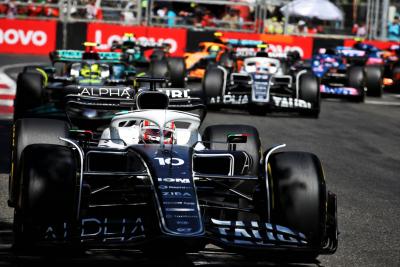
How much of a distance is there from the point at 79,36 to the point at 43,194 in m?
24.8

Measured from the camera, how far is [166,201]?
712cm

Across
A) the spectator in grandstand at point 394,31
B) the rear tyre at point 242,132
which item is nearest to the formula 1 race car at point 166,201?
the rear tyre at point 242,132

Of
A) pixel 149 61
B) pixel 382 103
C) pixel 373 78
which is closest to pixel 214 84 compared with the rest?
pixel 149 61

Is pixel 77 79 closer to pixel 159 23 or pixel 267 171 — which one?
pixel 267 171

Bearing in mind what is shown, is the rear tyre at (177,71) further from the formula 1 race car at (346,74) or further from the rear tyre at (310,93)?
the rear tyre at (310,93)

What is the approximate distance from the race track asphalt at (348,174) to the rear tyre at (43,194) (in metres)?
0.27

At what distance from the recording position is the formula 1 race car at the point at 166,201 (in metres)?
6.88

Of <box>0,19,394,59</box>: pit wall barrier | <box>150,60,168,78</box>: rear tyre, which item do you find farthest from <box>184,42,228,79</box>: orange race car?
<box>0,19,394,59</box>: pit wall barrier

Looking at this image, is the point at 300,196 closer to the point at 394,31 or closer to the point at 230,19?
the point at 230,19

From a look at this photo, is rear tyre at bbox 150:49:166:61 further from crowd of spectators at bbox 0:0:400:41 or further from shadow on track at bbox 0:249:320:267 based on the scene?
shadow on track at bbox 0:249:320:267

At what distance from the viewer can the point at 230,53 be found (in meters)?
24.4

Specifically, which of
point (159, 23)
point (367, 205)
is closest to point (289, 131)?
point (367, 205)

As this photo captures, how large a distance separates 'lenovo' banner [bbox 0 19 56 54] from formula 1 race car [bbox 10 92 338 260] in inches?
932

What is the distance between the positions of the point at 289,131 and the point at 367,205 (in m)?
6.67
